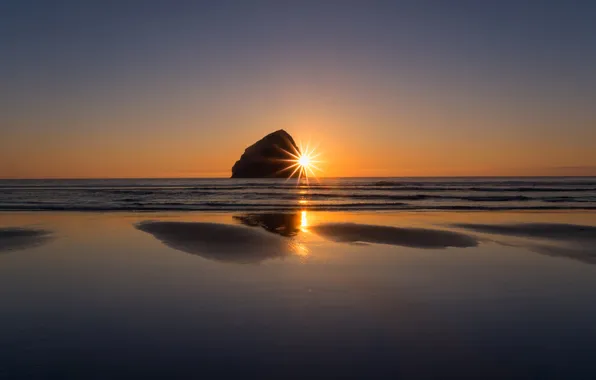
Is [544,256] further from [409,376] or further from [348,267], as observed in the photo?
[409,376]

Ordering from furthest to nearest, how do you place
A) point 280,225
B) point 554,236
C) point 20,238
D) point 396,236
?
point 280,225 < point 554,236 < point 396,236 < point 20,238

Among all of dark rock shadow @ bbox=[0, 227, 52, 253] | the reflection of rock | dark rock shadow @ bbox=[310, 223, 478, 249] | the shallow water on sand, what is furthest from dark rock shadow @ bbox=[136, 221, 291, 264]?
dark rock shadow @ bbox=[0, 227, 52, 253]

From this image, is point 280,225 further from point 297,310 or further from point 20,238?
point 297,310

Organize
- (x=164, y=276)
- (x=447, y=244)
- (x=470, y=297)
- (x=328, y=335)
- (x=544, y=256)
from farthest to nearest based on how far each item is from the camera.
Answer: (x=447, y=244), (x=544, y=256), (x=164, y=276), (x=470, y=297), (x=328, y=335)

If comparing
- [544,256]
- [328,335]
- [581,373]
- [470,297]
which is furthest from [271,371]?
[544,256]

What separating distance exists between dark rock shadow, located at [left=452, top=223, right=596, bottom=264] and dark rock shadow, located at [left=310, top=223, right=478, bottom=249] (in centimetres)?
219

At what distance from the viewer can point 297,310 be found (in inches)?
309

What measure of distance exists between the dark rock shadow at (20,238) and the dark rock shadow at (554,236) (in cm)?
1744

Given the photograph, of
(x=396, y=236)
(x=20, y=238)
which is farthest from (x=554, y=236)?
(x=20, y=238)

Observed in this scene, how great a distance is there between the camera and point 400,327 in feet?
22.9

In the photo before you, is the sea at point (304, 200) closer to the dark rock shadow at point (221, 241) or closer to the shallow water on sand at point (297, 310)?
the dark rock shadow at point (221, 241)

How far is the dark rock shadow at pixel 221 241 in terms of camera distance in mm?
13875

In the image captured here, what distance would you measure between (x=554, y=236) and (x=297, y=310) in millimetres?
15263

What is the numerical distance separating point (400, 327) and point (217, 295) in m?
3.75
